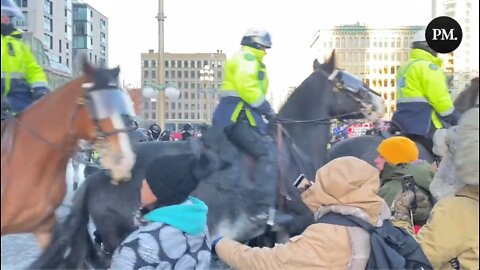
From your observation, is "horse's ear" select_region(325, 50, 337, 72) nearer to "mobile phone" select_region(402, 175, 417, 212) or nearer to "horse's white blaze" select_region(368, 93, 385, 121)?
"horse's white blaze" select_region(368, 93, 385, 121)

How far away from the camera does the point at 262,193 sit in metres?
4.25

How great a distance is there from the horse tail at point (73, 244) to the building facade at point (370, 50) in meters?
2.92

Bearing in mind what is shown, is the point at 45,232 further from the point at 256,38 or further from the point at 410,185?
the point at 256,38

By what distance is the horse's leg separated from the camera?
3273 millimetres

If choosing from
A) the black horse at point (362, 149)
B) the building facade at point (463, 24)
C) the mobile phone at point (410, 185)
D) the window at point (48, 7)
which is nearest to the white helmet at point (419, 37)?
the building facade at point (463, 24)

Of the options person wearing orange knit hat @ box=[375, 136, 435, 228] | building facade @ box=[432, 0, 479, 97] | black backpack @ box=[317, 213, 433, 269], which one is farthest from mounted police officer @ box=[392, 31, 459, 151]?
black backpack @ box=[317, 213, 433, 269]

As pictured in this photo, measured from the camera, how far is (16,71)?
3.51 metres

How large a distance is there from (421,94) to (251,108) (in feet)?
4.50

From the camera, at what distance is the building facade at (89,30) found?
513cm

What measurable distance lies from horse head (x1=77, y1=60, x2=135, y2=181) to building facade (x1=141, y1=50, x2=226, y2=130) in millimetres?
3309

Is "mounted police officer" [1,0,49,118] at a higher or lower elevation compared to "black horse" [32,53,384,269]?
higher

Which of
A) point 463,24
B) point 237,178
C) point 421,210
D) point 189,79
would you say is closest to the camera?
point 463,24

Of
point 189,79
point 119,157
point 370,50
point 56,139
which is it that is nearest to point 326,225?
point 119,157

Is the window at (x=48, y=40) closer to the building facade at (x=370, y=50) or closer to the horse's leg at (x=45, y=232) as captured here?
the building facade at (x=370, y=50)
